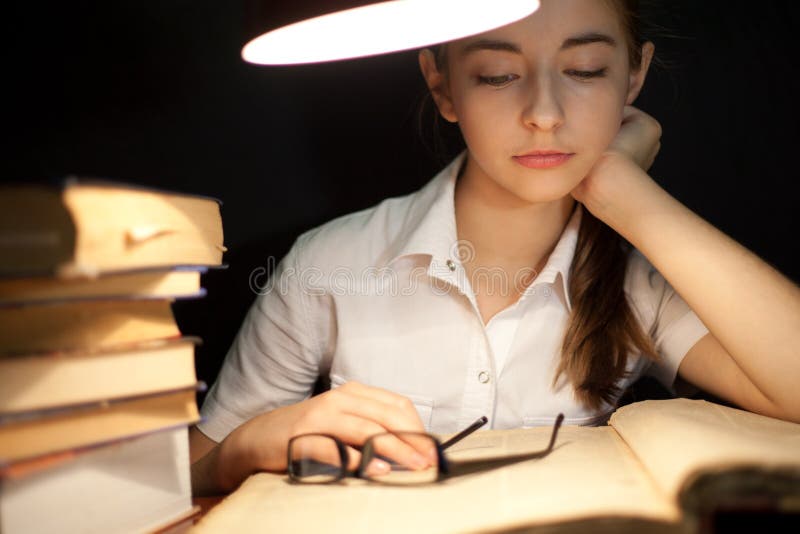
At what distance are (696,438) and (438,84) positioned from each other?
781 millimetres

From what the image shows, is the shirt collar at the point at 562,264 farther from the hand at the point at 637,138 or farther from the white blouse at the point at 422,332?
the hand at the point at 637,138

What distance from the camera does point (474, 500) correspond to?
0.66 m

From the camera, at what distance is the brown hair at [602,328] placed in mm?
1172

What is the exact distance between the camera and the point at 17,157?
46.7 inches

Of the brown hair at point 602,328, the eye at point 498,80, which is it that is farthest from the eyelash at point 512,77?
the brown hair at point 602,328

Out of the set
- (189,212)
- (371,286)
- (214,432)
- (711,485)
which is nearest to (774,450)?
(711,485)

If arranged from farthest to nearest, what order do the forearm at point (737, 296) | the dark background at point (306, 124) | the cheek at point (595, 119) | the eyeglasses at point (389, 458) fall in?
the dark background at point (306, 124)
the cheek at point (595, 119)
the forearm at point (737, 296)
the eyeglasses at point (389, 458)

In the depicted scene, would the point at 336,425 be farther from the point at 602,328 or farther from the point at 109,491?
the point at 602,328

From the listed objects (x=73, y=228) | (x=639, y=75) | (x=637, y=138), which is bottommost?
(x=73, y=228)

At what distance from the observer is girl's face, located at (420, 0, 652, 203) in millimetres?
1024

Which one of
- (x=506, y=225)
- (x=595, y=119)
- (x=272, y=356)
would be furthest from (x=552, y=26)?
(x=272, y=356)

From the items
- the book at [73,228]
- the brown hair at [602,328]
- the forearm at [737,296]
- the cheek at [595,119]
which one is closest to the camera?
the book at [73,228]

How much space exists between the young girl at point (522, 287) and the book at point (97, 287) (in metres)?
0.29

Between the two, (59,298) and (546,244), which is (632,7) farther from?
(59,298)
